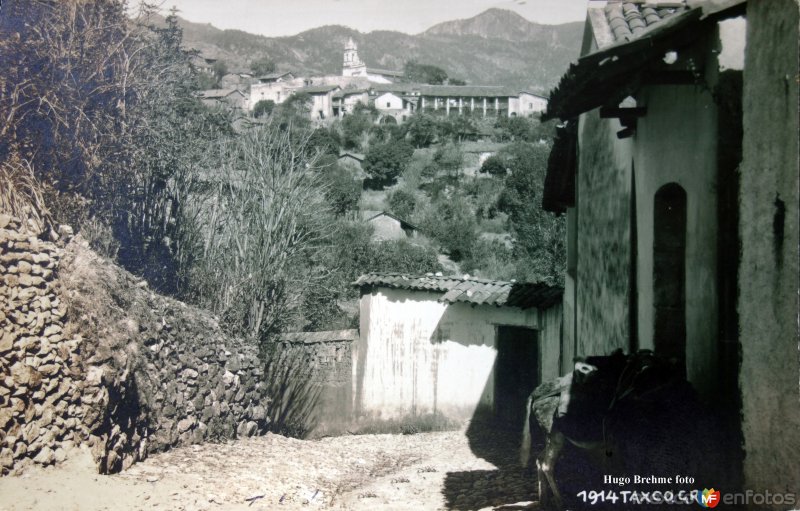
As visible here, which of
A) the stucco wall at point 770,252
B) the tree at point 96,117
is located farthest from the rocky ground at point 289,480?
the tree at point 96,117

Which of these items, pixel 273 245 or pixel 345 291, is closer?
pixel 273 245

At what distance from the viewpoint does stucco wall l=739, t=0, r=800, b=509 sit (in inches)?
128

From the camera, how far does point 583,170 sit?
9.73 meters

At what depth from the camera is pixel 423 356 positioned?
1477 centimetres

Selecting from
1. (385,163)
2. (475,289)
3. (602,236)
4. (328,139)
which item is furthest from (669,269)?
(328,139)

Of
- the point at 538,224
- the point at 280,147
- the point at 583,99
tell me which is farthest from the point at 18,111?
the point at 538,224

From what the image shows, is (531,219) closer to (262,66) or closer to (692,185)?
(692,185)

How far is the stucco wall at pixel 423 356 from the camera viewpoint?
1438 cm

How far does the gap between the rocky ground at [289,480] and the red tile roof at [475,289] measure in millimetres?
2999

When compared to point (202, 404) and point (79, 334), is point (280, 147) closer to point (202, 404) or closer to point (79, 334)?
point (202, 404)

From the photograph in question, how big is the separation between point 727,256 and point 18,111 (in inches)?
300

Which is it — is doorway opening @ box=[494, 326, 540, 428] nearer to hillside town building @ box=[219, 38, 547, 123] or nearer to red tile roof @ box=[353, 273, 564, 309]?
red tile roof @ box=[353, 273, 564, 309]

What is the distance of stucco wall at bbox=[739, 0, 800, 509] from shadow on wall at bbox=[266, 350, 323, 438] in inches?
417

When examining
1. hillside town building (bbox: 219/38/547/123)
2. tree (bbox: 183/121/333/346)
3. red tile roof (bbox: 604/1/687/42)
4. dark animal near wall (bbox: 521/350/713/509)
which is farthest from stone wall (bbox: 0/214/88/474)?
hillside town building (bbox: 219/38/547/123)
